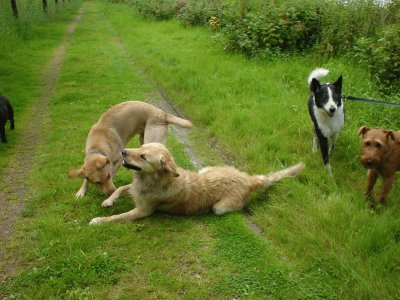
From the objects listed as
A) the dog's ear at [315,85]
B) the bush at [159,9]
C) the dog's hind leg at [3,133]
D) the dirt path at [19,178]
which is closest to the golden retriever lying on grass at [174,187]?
the dirt path at [19,178]

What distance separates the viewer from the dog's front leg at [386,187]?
434 cm

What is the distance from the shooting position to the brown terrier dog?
419 cm

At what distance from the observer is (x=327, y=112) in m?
5.15

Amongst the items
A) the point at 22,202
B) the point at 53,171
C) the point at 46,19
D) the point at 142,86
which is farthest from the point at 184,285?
the point at 46,19

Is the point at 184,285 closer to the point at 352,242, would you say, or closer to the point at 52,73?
the point at 352,242

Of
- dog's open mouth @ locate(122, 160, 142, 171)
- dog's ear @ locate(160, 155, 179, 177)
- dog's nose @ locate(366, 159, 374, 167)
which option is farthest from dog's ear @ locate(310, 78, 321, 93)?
dog's open mouth @ locate(122, 160, 142, 171)

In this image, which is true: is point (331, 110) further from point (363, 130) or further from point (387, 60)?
point (387, 60)

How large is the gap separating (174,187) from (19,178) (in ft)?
8.22

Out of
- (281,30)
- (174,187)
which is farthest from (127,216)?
(281,30)

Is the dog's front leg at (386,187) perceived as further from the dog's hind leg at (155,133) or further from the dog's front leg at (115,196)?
the dog's front leg at (115,196)

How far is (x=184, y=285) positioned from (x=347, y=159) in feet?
10.5

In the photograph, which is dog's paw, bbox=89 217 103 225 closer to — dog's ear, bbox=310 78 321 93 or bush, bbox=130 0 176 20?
dog's ear, bbox=310 78 321 93

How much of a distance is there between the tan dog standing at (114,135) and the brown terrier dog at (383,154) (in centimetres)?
223

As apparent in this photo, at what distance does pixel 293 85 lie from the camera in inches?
321
